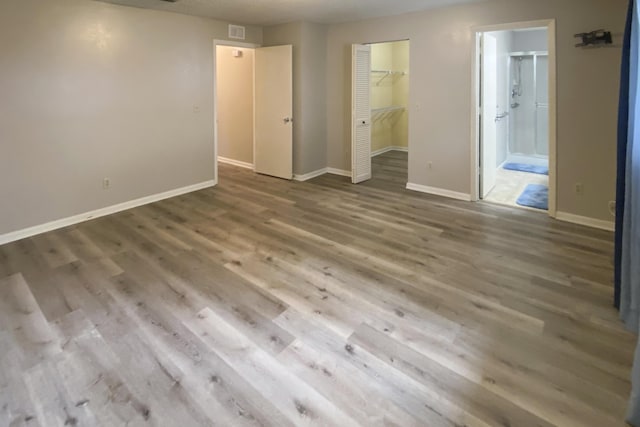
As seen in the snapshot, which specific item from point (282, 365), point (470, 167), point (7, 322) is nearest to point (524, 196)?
point (470, 167)

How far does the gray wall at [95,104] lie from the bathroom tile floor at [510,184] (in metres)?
4.15

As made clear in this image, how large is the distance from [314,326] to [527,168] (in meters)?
5.85

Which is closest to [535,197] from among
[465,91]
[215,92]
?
[465,91]

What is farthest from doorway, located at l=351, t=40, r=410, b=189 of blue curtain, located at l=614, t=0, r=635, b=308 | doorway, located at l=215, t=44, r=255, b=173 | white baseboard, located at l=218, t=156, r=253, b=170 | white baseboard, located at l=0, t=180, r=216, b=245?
blue curtain, located at l=614, t=0, r=635, b=308

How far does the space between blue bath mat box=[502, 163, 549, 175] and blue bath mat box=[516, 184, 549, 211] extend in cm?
103

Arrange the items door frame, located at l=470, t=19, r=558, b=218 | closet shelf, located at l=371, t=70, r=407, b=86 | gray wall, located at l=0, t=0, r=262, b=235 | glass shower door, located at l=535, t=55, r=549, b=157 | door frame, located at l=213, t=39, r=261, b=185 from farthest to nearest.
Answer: closet shelf, located at l=371, t=70, r=407, b=86 → glass shower door, located at l=535, t=55, r=549, b=157 → door frame, located at l=213, t=39, r=261, b=185 → door frame, located at l=470, t=19, r=558, b=218 → gray wall, located at l=0, t=0, r=262, b=235

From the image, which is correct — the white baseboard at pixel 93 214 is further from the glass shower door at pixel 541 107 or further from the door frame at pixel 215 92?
the glass shower door at pixel 541 107

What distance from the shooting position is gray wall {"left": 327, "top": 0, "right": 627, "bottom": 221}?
3.83m

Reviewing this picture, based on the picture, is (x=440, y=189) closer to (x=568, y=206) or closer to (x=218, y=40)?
(x=568, y=206)

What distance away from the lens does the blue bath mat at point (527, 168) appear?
21.3 feet

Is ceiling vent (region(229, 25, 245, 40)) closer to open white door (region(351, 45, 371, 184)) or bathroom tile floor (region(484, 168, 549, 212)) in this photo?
open white door (region(351, 45, 371, 184))

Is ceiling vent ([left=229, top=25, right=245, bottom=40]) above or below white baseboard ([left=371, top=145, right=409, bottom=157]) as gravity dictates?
above

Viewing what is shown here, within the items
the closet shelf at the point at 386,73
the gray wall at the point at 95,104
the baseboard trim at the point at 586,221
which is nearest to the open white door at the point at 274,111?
the gray wall at the point at 95,104

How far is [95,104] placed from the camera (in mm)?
4395
